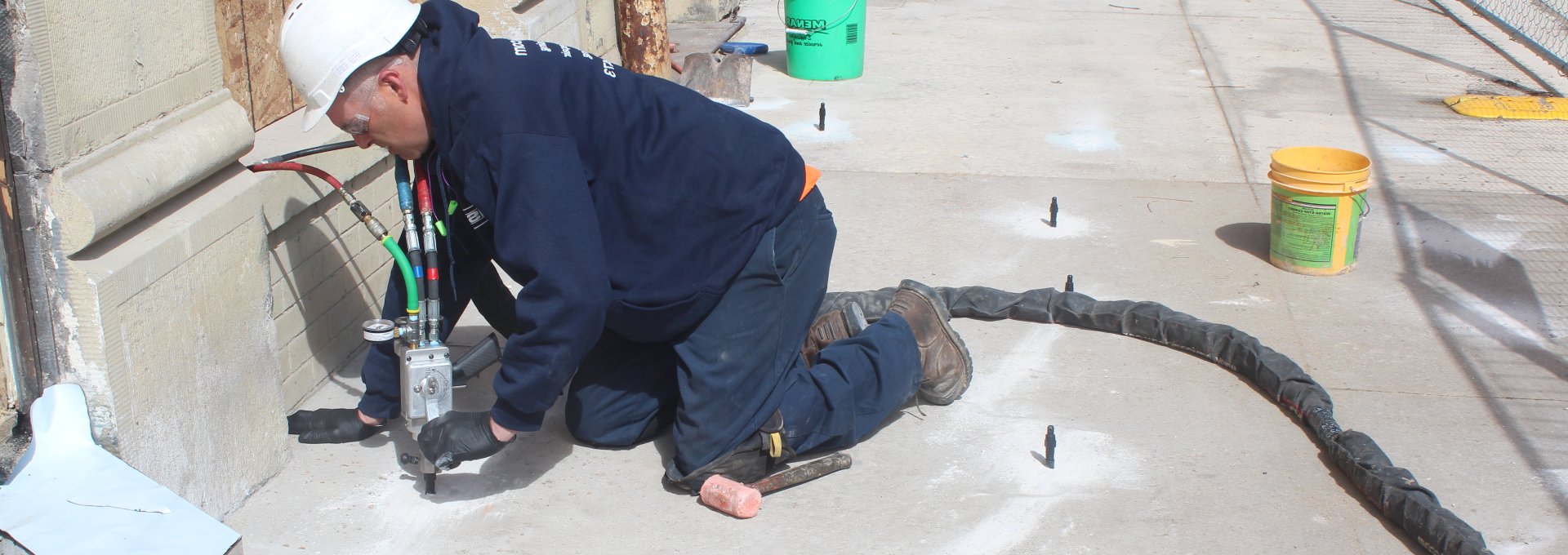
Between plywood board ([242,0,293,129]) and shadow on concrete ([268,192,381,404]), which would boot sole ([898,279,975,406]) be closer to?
shadow on concrete ([268,192,381,404])

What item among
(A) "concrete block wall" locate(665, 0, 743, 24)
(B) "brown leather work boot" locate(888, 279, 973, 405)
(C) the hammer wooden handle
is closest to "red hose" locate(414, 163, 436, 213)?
(C) the hammer wooden handle

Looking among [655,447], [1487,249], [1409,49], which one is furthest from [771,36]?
[655,447]

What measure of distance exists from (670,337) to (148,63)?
4.37 feet

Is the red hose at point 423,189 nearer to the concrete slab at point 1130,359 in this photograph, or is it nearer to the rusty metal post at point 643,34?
the concrete slab at point 1130,359

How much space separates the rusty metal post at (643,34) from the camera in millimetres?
7273

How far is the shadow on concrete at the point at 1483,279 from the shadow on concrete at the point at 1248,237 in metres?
0.51

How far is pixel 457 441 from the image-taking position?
115 inches

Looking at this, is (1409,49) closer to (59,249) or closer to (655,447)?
(655,447)

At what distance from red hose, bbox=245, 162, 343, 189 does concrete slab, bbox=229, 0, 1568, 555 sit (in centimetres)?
74

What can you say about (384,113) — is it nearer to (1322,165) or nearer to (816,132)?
(1322,165)

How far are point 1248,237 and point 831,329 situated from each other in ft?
7.31

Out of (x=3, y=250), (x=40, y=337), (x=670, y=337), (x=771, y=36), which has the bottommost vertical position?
(x=771, y=36)

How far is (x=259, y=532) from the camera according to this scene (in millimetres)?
3041

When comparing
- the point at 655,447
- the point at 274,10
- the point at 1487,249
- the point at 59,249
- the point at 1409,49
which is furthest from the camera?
the point at 1409,49
